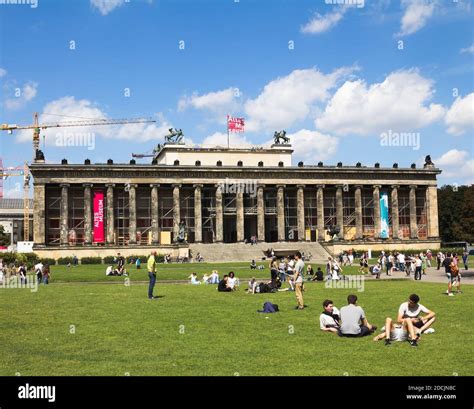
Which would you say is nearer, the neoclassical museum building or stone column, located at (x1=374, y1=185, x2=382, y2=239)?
the neoclassical museum building

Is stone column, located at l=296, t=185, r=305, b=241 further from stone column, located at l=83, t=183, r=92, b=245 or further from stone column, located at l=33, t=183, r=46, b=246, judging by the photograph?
stone column, located at l=33, t=183, r=46, b=246

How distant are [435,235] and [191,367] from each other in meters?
99.5

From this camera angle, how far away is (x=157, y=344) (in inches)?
613

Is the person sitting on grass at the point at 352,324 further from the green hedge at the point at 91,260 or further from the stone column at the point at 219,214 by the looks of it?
the stone column at the point at 219,214

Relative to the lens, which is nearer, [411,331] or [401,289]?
[411,331]

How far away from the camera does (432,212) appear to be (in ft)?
346

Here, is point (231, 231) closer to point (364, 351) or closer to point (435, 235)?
point (435, 235)

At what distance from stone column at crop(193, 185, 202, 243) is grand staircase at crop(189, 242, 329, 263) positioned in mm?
3814

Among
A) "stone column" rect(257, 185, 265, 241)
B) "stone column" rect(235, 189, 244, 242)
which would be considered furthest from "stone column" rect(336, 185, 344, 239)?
"stone column" rect(235, 189, 244, 242)

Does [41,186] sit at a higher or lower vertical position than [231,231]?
higher

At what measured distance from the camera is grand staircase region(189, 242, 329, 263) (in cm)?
8325

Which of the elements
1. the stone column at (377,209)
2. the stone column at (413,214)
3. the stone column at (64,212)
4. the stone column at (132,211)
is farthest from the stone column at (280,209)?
the stone column at (64,212)

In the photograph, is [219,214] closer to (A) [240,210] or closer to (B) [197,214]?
(B) [197,214]
